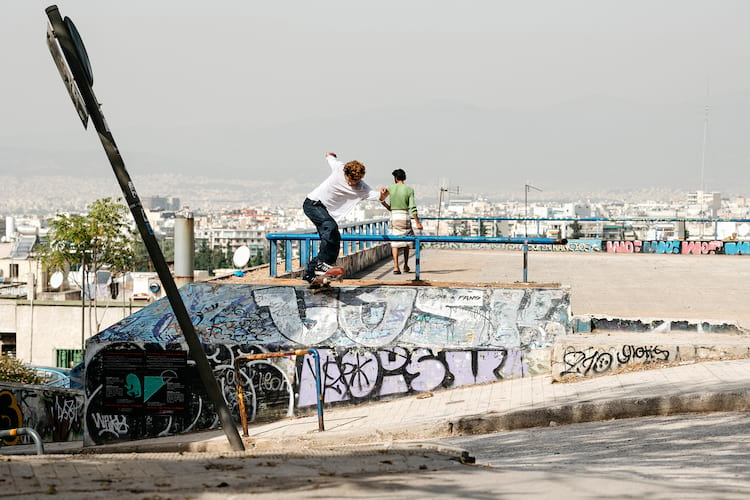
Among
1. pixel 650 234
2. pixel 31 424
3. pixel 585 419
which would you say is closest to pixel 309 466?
pixel 585 419

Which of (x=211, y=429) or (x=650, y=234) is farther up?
(x=650, y=234)

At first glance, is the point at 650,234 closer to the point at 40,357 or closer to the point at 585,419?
the point at 585,419

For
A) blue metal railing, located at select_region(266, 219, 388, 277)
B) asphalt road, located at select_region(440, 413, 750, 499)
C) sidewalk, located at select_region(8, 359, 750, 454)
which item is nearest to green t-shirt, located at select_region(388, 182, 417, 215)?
blue metal railing, located at select_region(266, 219, 388, 277)

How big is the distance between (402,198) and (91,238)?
98.7 feet

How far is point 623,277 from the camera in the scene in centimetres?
1739

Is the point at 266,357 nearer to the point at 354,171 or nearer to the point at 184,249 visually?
the point at 354,171

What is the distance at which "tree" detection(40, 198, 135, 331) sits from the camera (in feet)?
137

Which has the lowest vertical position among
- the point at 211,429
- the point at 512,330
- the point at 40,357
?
the point at 40,357

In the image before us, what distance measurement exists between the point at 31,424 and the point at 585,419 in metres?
11.0

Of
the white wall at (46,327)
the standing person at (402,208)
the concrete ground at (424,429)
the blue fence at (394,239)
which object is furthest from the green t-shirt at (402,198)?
the white wall at (46,327)

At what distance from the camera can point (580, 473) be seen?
6242 millimetres

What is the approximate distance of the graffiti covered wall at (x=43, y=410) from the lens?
16.5 metres

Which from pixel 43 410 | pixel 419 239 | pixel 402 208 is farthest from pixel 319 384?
pixel 43 410

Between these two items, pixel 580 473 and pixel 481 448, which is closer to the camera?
pixel 580 473
